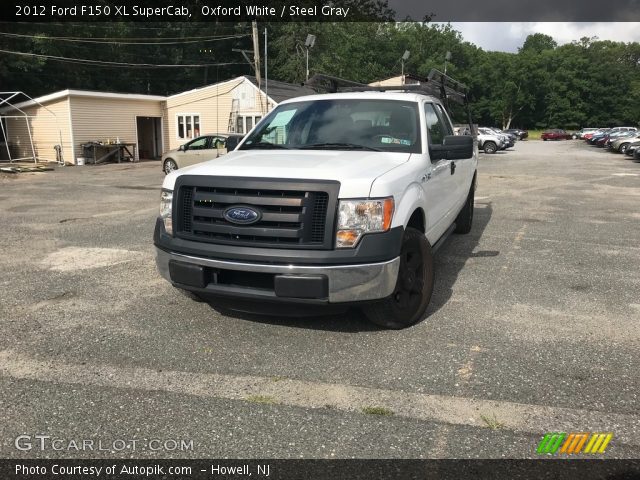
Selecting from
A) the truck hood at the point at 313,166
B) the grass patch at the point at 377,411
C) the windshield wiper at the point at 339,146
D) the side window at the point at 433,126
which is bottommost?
the grass patch at the point at 377,411

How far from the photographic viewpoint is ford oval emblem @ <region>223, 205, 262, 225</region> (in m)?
3.62


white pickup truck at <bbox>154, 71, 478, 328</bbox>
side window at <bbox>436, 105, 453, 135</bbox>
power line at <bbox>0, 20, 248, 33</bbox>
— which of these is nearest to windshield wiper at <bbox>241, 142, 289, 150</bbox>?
white pickup truck at <bbox>154, 71, 478, 328</bbox>

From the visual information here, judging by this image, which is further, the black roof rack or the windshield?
the black roof rack

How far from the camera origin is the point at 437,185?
194 inches

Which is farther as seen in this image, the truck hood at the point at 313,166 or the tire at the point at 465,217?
the tire at the point at 465,217

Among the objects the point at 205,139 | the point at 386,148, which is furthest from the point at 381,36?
the point at 386,148

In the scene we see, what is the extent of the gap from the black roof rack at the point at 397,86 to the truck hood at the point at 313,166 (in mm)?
2383

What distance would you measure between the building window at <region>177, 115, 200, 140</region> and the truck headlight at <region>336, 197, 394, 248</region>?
26.8 metres

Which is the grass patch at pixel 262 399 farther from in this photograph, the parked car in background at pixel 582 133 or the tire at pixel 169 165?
the parked car in background at pixel 582 133

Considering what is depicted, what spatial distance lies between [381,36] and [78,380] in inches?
2967


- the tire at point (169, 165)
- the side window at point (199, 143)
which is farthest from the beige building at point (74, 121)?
the side window at point (199, 143)

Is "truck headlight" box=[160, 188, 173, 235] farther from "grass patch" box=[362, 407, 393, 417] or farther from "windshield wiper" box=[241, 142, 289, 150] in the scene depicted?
"grass patch" box=[362, 407, 393, 417]

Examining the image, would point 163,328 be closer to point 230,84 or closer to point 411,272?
point 411,272

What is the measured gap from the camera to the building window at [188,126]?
28.9m
